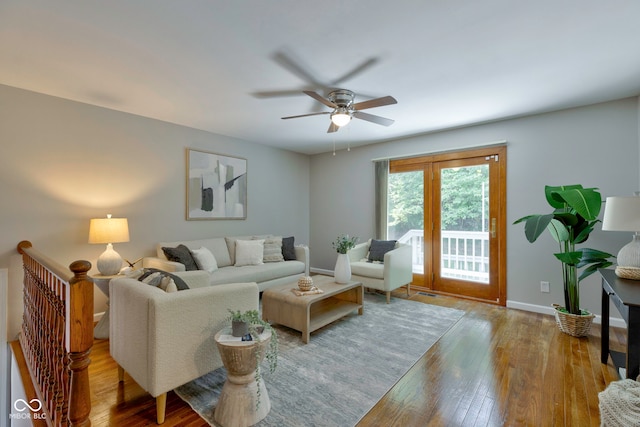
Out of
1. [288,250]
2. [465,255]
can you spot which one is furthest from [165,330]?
[465,255]

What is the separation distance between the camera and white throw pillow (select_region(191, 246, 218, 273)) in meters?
3.50

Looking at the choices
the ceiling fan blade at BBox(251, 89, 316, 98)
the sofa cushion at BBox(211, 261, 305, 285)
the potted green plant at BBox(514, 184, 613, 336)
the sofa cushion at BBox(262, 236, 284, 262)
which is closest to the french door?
the potted green plant at BBox(514, 184, 613, 336)

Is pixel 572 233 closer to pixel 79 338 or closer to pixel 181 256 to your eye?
pixel 79 338

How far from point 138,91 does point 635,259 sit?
456cm

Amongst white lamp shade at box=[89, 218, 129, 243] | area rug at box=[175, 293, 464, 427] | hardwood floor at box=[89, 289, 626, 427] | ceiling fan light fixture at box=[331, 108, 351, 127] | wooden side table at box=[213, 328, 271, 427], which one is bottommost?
hardwood floor at box=[89, 289, 626, 427]

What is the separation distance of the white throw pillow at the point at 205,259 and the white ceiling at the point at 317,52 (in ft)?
5.67

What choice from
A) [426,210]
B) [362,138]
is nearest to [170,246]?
[362,138]

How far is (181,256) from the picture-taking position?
3.33 meters

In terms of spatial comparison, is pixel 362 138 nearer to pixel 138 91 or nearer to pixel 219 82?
pixel 219 82

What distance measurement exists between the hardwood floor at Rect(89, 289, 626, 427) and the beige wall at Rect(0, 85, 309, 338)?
124 cm

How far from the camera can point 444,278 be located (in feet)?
14.2

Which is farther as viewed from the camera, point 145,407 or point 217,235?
point 217,235

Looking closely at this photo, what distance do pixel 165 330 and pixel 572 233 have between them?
3.71m

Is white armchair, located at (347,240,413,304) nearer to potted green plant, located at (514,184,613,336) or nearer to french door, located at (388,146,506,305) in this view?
french door, located at (388,146,506,305)
